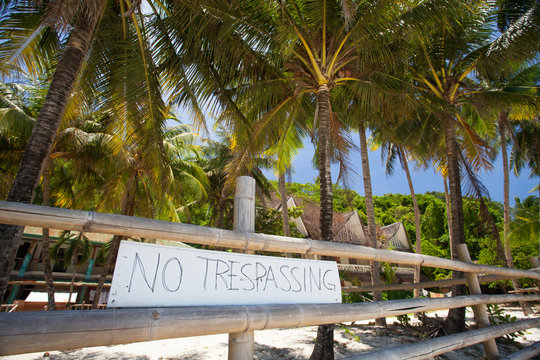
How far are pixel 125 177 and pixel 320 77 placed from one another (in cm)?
703

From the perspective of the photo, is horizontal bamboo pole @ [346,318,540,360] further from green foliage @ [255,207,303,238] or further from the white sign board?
green foliage @ [255,207,303,238]

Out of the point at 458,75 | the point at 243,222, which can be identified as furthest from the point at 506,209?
the point at 243,222

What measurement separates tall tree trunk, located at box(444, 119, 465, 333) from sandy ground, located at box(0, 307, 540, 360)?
1.87ft

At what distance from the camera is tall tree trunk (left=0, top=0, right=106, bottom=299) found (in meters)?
2.78

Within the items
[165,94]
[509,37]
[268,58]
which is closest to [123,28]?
[165,94]

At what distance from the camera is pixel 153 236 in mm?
1538

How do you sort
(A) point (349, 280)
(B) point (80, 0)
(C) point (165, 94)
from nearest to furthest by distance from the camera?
1. (B) point (80, 0)
2. (C) point (165, 94)
3. (A) point (349, 280)

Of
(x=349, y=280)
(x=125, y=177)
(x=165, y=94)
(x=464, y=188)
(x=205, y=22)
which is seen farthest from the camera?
(x=349, y=280)

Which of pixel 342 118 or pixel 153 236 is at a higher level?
pixel 342 118

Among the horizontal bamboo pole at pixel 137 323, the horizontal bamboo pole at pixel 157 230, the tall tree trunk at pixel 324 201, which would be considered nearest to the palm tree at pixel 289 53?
the tall tree trunk at pixel 324 201

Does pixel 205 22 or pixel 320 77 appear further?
pixel 320 77

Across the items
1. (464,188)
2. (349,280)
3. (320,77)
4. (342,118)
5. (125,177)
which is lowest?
(349,280)

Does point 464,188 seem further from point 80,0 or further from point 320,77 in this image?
point 80,0

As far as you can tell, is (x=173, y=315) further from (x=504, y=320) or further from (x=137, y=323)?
(x=504, y=320)
